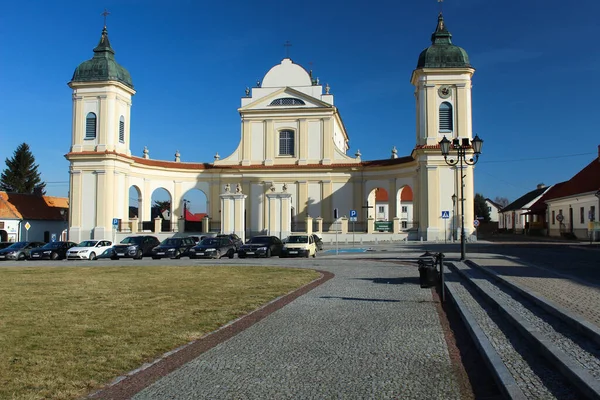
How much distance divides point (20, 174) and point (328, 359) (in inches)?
3096

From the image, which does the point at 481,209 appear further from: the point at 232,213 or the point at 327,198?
the point at 232,213

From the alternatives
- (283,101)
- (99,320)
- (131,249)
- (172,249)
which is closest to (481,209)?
(283,101)

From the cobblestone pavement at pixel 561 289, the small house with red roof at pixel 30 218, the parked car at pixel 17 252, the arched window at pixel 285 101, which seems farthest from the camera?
the arched window at pixel 285 101

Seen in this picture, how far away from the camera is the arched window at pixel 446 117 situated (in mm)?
43750

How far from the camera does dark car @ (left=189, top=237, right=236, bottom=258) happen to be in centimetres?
2998

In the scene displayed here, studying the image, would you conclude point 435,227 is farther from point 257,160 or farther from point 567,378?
point 567,378

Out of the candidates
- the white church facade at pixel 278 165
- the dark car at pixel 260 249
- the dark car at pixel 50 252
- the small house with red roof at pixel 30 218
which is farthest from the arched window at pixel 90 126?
the dark car at pixel 260 249

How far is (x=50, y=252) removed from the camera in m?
33.0

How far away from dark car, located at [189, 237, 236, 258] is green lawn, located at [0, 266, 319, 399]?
483 inches

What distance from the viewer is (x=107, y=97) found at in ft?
150

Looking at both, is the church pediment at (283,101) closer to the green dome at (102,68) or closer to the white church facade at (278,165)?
the white church facade at (278,165)

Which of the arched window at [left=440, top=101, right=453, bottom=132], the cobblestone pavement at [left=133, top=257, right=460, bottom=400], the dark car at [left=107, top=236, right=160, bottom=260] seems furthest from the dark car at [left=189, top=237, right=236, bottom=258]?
the arched window at [left=440, top=101, right=453, bottom=132]

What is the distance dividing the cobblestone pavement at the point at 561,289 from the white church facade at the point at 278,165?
90.1 feet

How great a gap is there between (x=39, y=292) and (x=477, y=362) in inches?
432
